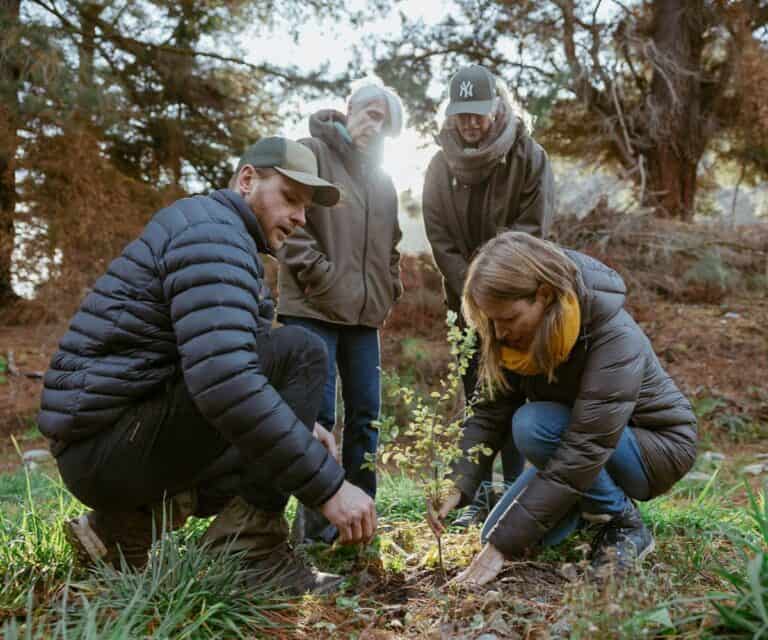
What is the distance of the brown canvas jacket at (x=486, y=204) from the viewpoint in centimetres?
313

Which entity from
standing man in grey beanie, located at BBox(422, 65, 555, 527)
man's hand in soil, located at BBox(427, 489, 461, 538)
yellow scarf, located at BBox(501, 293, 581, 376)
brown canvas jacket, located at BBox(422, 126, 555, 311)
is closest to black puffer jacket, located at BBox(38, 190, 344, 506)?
man's hand in soil, located at BBox(427, 489, 461, 538)

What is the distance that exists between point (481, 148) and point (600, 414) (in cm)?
144

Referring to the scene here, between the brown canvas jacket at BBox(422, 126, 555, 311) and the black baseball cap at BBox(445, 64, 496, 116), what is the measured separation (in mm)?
278

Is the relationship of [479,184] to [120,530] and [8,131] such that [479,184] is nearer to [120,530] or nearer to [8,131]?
[120,530]

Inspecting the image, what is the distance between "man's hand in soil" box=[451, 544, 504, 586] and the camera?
211 cm

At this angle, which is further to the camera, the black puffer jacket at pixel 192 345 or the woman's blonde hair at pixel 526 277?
the woman's blonde hair at pixel 526 277

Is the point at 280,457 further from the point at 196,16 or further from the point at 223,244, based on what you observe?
the point at 196,16

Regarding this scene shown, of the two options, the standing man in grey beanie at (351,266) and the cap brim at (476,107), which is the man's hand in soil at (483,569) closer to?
the standing man in grey beanie at (351,266)

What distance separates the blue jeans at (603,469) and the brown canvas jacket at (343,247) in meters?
1.01

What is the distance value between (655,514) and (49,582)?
2.41m

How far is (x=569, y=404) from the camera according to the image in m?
2.48

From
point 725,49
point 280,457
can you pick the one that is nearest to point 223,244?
point 280,457

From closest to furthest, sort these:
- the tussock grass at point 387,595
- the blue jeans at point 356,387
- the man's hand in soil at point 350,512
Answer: the tussock grass at point 387,595
the man's hand in soil at point 350,512
the blue jeans at point 356,387

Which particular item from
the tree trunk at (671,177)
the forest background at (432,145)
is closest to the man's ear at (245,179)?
the forest background at (432,145)
